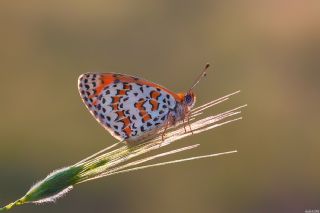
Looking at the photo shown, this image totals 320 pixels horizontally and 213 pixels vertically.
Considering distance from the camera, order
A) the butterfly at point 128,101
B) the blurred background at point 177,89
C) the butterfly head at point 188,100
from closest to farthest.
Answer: the butterfly at point 128,101
the butterfly head at point 188,100
the blurred background at point 177,89

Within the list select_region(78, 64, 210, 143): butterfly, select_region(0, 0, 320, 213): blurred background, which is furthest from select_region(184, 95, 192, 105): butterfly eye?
select_region(0, 0, 320, 213): blurred background

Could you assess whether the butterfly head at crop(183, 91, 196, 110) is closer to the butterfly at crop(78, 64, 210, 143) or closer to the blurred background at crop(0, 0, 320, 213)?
the butterfly at crop(78, 64, 210, 143)

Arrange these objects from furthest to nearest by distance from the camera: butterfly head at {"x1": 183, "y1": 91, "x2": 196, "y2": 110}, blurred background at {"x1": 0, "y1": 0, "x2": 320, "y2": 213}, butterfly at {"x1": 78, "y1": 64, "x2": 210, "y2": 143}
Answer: blurred background at {"x1": 0, "y1": 0, "x2": 320, "y2": 213}
butterfly head at {"x1": 183, "y1": 91, "x2": 196, "y2": 110}
butterfly at {"x1": 78, "y1": 64, "x2": 210, "y2": 143}

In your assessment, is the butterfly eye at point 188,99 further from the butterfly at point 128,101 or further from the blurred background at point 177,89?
the blurred background at point 177,89

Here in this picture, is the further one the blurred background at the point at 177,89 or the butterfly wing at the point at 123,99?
A: the blurred background at the point at 177,89

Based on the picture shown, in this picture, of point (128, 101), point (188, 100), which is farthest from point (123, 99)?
point (188, 100)

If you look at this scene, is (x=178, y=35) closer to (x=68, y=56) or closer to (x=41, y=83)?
(x=68, y=56)

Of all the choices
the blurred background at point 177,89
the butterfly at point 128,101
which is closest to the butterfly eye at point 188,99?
the butterfly at point 128,101

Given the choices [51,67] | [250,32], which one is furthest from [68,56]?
[250,32]
